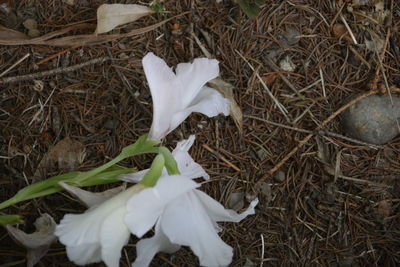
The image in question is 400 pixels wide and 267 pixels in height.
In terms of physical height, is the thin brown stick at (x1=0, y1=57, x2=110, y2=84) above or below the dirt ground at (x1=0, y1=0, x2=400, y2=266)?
above

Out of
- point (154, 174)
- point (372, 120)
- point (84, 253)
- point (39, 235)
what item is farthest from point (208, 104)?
point (372, 120)

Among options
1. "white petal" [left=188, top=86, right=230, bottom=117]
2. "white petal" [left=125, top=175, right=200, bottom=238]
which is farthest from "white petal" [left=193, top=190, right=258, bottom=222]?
"white petal" [left=188, top=86, right=230, bottom=117]

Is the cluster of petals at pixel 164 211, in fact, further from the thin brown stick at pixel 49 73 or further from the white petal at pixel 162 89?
the thin brown stick at pixel 49 73

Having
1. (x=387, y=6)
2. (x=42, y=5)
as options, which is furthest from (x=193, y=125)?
(x=387, y=6)

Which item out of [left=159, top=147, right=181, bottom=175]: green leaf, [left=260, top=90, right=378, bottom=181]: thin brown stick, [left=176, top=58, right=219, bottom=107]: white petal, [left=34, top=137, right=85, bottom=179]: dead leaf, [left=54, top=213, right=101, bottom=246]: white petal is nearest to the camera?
[left=54, top=213, right=101, bottom=246]: white petal

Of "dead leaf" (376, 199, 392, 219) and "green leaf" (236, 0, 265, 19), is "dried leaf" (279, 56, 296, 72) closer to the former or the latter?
"green leaf" (236, 0, 265, 19)

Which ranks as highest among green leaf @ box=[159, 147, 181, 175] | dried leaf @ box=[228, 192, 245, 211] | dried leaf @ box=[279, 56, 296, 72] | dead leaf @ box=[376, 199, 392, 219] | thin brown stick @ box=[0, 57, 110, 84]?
thin brown stick @ box=[0, 57, 110, 84]
